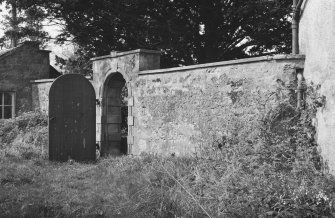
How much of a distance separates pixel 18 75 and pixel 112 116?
5594 millimetres

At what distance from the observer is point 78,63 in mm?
16438

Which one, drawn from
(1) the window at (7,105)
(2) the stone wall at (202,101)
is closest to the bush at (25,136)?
(1) the window at (7,105)

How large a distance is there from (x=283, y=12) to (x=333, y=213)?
9.33 m

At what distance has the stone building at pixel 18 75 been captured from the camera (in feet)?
52.9

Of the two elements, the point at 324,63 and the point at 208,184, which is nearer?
the point at 208,184

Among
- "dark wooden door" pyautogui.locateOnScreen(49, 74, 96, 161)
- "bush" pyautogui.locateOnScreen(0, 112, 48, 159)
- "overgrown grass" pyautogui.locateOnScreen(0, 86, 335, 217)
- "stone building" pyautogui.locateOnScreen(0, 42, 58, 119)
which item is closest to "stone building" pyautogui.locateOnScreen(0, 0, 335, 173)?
"overgrown grass" pyautogui.locateOnScreen(0, 86, 335, 217)

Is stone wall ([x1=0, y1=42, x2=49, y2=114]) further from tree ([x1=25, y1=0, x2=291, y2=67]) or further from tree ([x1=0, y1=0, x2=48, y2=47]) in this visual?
tree ([x1=25, y1=0, x2=291, y2=67])

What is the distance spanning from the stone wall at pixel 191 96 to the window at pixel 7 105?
4.93 meters

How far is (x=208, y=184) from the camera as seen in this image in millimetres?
5832

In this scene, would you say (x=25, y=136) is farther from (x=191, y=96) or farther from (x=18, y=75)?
(x=191, y=96)

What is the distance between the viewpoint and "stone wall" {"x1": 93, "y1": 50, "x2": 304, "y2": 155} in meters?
8.09

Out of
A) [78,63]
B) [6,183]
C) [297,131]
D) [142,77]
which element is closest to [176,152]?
[142,77]

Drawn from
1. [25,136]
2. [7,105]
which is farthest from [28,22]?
[25,136]

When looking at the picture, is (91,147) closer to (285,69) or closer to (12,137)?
(12,137)
